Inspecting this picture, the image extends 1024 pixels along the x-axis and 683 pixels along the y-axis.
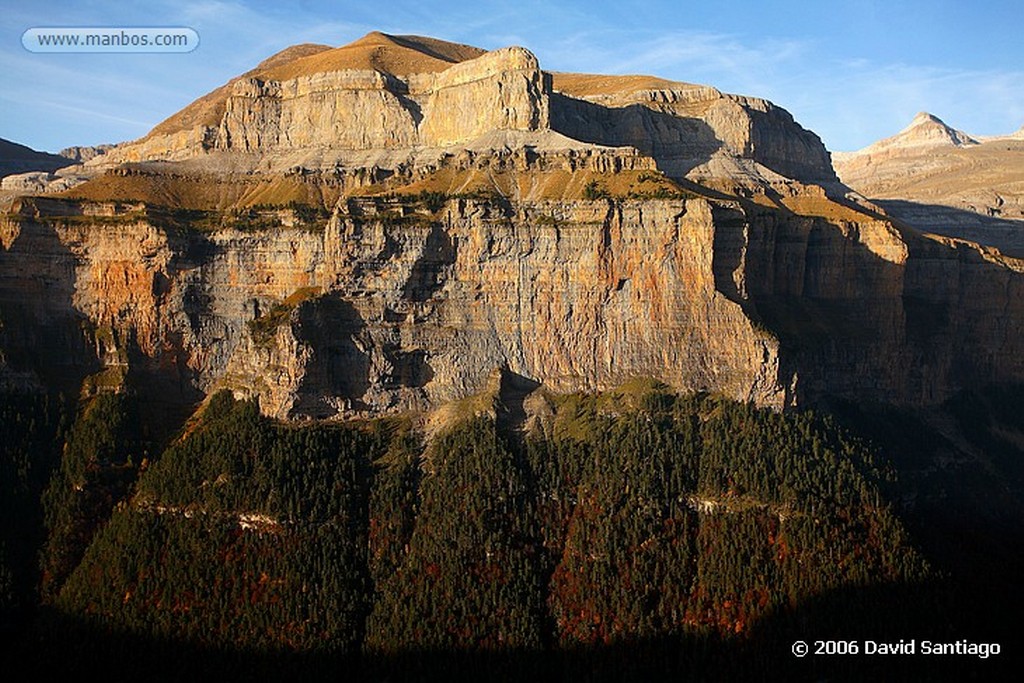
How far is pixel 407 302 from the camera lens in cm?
11362

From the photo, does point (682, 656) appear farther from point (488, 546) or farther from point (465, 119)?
point (465, 119)

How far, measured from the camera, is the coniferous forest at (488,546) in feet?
277

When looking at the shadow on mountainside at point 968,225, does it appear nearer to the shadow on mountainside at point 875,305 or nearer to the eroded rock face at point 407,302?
the shadow on mountainside at point 875,305

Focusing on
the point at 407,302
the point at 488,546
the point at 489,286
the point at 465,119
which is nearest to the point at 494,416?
the point at 489,286

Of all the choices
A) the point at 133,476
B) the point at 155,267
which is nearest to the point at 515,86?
the point at 155,267

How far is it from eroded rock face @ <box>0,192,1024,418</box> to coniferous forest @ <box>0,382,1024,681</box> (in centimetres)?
479

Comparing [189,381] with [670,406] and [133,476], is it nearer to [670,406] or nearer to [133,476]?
[133,476]

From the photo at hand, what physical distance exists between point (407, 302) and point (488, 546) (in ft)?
105

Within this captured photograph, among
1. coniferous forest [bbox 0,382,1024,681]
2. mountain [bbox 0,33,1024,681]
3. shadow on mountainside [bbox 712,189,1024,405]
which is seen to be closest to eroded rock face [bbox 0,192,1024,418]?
mountain [bbox 0,33,1024,681]

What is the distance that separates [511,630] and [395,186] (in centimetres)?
6859

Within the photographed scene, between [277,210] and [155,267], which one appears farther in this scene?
[277,210]

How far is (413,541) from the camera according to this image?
95.9 metres

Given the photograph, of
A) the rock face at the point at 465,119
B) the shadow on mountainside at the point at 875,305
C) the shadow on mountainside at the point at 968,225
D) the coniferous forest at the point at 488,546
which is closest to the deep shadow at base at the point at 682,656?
the coniferous forest at the point at 488,546

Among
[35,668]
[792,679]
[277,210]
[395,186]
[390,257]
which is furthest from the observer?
[395,186]
